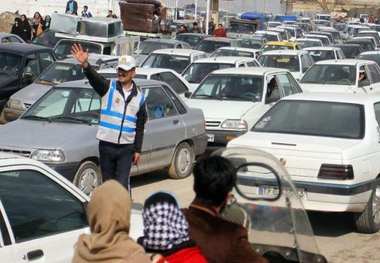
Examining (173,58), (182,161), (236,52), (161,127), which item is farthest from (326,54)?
(161,127)

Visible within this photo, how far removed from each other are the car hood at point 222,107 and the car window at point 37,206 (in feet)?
27.9

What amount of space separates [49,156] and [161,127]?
2369 mm

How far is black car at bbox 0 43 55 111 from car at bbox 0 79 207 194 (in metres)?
5.54

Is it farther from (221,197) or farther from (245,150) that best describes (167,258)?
(245,150)

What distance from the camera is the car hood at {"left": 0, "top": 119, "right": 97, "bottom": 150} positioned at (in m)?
9.85

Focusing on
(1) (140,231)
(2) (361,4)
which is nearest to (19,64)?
(1) (140,231)

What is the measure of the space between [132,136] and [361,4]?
327ft

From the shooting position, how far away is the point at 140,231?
218 inches

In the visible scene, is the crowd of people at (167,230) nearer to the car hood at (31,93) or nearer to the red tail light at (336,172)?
the red tail light at (336,172)

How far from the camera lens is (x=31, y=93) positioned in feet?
52.3

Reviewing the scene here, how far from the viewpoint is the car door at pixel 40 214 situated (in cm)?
491

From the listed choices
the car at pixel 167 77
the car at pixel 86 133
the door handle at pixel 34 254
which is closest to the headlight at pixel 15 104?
the car at pixel 167 77

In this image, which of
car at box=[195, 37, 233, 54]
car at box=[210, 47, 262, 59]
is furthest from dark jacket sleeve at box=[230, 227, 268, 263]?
car at box=[195, 37, 233, 54]

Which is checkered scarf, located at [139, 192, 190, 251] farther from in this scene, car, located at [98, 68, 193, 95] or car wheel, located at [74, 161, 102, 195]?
car, located at [98, 68, 193, 95]
